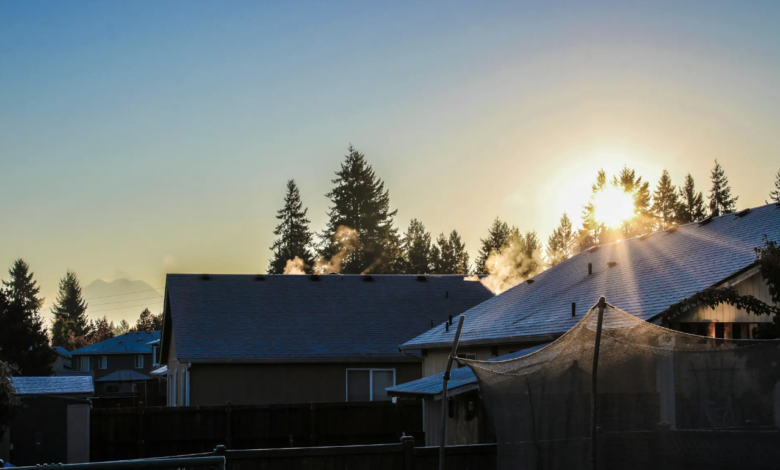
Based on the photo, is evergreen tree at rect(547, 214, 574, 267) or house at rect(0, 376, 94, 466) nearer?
house at rect(0, 376, 94, 466)

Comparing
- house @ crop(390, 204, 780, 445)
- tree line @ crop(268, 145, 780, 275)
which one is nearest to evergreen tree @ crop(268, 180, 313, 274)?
tree line @ crop(268, 145, 780, 275)

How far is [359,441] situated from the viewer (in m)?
20.5

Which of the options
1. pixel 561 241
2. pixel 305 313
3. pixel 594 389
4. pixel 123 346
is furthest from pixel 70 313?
pixel 594 389

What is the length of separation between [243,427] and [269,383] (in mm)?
5503

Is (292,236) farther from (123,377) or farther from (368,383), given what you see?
(368,383)

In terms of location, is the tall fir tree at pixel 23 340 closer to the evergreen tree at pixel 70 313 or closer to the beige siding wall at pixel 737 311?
the beige siding wall at pixel 737 311

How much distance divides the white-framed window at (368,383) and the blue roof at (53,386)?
8330mm

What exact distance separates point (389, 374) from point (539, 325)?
10.3 metres

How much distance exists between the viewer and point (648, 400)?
8.35 metres

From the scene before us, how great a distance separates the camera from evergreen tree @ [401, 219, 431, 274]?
73.8 meters

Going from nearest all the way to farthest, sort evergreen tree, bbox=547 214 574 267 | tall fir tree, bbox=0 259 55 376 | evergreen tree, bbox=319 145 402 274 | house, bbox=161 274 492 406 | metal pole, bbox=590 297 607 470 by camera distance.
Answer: metal pole, bbox=590 297 607 470
house, bbox=161 274 492 406
tall fir tree, bbox=0 259 55 376
evergreen tree, bbox=319 145 402 274
evergreen tree, bbox=547 214 574 267

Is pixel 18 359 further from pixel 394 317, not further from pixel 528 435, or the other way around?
pixel 528 435

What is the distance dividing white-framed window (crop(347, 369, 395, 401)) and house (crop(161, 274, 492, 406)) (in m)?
0.03

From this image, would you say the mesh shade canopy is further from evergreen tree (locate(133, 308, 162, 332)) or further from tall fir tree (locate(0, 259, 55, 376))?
evergreen tree (locate(133, 308, 162, 332))
